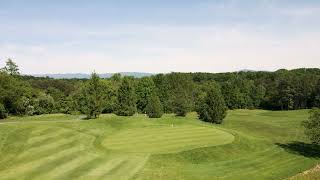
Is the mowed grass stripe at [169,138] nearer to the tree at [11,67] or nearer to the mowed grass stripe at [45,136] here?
the mowed grass stripe at [45,136]

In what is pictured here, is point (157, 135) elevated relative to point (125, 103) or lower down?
lower down

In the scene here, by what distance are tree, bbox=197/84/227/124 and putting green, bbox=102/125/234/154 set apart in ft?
68.2

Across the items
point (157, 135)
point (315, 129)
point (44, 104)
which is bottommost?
point (44, 104)

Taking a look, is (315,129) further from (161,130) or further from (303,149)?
(161,130)

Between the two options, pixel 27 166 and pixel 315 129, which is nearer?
pixel 27 166

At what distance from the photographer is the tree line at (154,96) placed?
228 feet

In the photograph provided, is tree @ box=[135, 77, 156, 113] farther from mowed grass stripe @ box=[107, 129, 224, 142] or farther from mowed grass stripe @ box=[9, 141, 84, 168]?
mowed grass stripe @ box=[9, 141, 84, 168]

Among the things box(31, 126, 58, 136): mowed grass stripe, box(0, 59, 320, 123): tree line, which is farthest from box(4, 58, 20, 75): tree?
box(31, 126, 58, 136): mowed grass stripe

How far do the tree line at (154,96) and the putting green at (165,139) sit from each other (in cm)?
1324

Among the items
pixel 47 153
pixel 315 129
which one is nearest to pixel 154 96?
pixel 315 129

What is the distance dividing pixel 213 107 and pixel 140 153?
1397 inches

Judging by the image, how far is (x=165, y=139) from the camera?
137ft

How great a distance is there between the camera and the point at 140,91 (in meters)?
114

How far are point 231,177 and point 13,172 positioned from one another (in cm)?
1694
